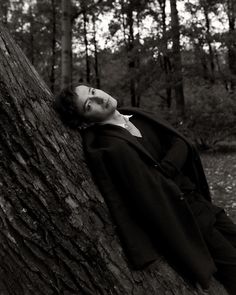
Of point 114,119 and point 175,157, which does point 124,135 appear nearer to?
point 114,119

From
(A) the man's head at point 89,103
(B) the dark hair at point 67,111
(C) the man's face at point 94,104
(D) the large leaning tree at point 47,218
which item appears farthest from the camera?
(C) the man's face at point 94,104

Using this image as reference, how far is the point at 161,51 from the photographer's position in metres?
15.9

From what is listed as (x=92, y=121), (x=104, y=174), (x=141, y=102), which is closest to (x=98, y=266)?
(x=104, y=174)

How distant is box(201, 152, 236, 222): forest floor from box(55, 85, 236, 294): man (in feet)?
13.7

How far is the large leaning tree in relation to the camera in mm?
1648

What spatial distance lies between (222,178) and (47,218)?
9.05 m

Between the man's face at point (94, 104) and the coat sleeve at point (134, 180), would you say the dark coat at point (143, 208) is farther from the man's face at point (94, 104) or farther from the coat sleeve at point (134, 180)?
the man's face at point (94, 104)

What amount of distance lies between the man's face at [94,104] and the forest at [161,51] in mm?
8030

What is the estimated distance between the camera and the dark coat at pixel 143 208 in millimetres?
1920

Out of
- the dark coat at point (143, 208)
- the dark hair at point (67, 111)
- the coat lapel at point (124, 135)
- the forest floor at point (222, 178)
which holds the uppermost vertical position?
the dark hair at point (67, 111)

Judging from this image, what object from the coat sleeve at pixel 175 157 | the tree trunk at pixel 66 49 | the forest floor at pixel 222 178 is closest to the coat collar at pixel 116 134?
the coat sleeve at pixel 175 157

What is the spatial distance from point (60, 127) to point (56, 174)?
33 centimetres

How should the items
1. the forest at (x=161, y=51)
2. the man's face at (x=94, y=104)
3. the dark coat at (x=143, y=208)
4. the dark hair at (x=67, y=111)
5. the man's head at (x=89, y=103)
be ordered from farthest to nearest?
1. the forest at (x=161, y=51)
2. the man's face at (x=94, y=104)
3. the man's head at (x=89, y=103)
4. the dark hair at (x=67, y=111)
5. the dark coat at (x=143, y=208)

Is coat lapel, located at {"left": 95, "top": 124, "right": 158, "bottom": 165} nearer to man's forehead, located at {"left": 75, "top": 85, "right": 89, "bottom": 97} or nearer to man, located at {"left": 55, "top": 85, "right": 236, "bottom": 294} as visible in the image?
man, located at {"left": 55, "top": 85, "right": 236, "bottom": 294}
